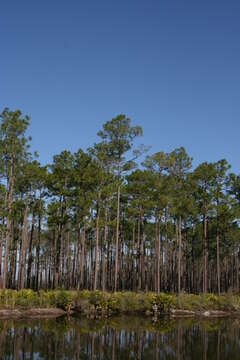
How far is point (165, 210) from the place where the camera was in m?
36.6

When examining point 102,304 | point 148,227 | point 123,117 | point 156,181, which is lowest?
point 102,304

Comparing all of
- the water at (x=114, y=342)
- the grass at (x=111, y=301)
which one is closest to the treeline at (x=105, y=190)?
the grass at (x=111, y=301)

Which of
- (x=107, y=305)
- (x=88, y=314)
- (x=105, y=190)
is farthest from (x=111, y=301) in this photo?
(x=105, y=190)

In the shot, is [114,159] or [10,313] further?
[114,159]

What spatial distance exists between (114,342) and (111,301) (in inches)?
505

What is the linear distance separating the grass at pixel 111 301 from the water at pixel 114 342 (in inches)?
176

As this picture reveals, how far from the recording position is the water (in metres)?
12.2

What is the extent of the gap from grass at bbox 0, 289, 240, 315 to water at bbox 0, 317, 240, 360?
446cm

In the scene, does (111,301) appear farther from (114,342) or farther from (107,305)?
(114,342)

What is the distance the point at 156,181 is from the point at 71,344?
22777mm

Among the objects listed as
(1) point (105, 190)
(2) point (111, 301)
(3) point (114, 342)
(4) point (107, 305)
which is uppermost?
(1) point (105, 190)

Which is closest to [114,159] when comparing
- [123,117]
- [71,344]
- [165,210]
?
[123,117]

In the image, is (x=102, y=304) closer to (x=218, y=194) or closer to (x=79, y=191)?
(x=79, y=191)

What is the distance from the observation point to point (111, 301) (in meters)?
27.2
